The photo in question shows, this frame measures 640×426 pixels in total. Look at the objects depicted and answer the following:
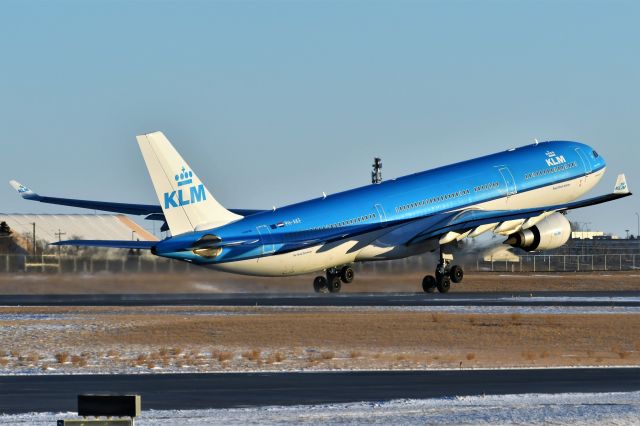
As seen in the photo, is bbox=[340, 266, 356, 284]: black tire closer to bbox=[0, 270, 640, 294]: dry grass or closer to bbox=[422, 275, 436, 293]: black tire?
bbox=[0, 270, 640, 294]: dry grass

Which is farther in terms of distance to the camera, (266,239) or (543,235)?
(543,235)

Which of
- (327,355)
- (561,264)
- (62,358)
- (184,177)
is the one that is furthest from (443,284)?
(561,264)

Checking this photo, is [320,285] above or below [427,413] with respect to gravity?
above

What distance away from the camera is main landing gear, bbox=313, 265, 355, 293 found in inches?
2896

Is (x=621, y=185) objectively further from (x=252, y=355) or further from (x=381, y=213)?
(x=252, y=355)

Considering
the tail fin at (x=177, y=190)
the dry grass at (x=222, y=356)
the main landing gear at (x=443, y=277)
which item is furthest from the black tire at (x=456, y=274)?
the dry grass at (x=222, y=356)

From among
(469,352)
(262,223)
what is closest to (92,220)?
(262,223)

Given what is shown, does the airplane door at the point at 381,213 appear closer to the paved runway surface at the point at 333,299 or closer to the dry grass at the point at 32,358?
the paved runway surface at the point at 333,299

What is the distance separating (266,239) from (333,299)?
528 cm

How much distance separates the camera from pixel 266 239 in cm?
6438

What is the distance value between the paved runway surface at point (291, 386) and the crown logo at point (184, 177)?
25180 mm

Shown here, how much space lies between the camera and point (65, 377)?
3478 centimetres

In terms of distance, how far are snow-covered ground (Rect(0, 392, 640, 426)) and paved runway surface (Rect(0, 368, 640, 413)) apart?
4.68ft

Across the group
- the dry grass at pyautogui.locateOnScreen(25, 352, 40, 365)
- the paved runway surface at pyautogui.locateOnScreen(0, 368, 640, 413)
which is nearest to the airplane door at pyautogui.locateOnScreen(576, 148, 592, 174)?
the paved runway surface at pyautogui.locateOnScreen(0, 368, 640, 413)
